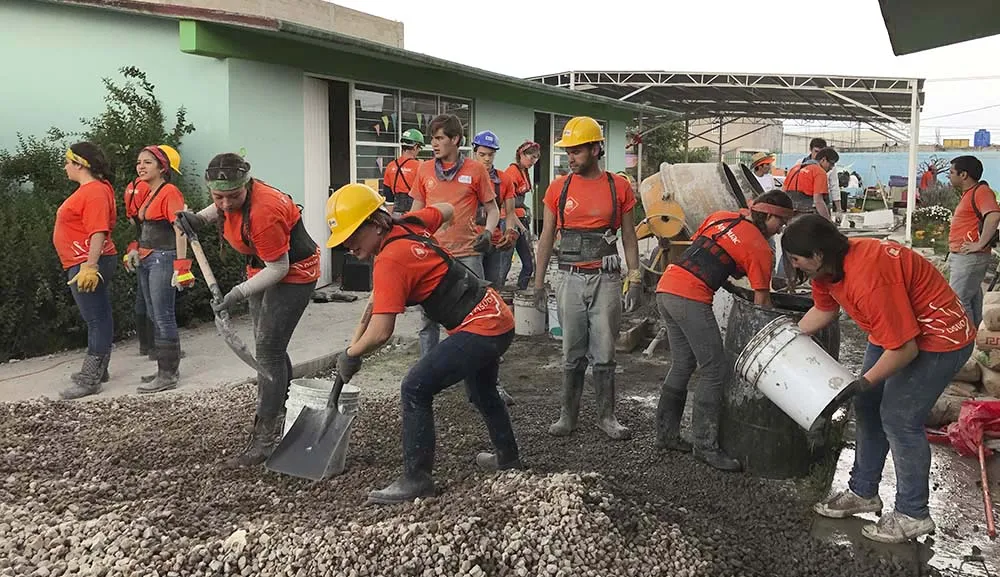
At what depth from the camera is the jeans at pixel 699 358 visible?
4.33m

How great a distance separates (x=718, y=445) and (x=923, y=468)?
3.64 feet

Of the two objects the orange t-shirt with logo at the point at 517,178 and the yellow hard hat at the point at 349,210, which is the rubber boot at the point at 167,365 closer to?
the yellow hard hat at the point at 349,210

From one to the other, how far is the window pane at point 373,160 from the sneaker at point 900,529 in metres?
8.18

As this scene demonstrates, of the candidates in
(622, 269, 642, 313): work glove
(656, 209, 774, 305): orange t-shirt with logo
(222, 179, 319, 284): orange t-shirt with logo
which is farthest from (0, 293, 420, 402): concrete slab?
(656, 209, 774, 305): orange t-shirt with logo

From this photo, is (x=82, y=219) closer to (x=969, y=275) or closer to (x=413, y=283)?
(x=413, y=283)

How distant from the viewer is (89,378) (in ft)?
18.9

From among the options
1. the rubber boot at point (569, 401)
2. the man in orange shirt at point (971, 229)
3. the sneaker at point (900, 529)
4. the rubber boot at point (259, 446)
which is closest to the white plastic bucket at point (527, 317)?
the rubber boot at point (569, 401)

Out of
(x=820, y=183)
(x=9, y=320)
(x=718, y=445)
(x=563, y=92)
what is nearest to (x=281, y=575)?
(x=718, y=445)

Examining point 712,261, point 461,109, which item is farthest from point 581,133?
point 461,109

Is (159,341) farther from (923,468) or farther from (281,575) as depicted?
(923,468)

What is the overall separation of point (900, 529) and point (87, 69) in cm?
930

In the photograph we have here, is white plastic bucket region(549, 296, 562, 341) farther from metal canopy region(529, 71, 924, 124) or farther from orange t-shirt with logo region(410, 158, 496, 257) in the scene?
metal canopy region(529, 71, 924, 124)

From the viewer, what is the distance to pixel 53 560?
321 cm

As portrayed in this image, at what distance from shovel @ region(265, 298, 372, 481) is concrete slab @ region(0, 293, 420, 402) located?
6.70 ft
